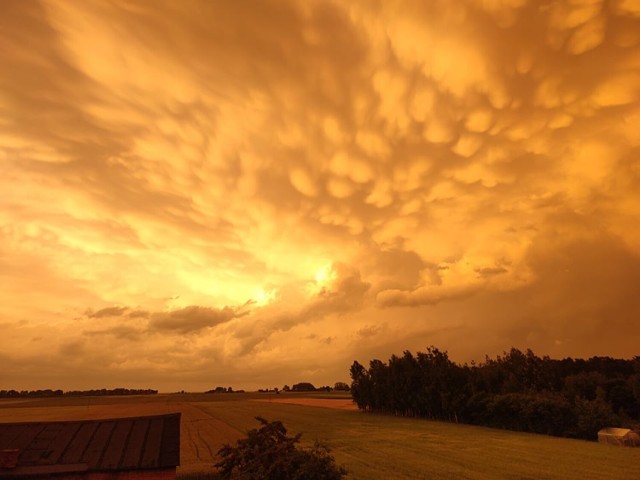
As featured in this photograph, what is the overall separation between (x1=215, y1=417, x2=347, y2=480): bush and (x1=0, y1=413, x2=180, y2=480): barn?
8819 mm

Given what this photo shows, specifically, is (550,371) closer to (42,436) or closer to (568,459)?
(568,459)

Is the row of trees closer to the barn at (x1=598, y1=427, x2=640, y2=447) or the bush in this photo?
the barn at (x1=598, y1=427, x2=640, y2=447)

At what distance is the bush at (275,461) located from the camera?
65.1 ft

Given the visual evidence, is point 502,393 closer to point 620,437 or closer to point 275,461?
point 620,437

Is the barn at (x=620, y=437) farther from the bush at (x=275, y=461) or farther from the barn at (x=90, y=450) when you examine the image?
the barn at (x=90, y=450)

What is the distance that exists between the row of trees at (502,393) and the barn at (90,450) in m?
71.0

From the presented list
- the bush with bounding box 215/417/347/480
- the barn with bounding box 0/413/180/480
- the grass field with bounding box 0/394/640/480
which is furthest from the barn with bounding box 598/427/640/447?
the barn with bounding box 0/413/180/480

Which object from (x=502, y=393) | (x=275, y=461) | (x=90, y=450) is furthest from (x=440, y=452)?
(x=502, y=393)

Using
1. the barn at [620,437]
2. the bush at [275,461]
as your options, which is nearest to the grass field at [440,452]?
the barn at [620,437]

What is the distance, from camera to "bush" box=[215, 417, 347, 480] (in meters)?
19.8

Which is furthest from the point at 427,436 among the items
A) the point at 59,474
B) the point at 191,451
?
the point at 59,474

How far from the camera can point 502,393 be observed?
98.6 m

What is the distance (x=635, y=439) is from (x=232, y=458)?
6804cm

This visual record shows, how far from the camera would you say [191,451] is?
52.2 meters
